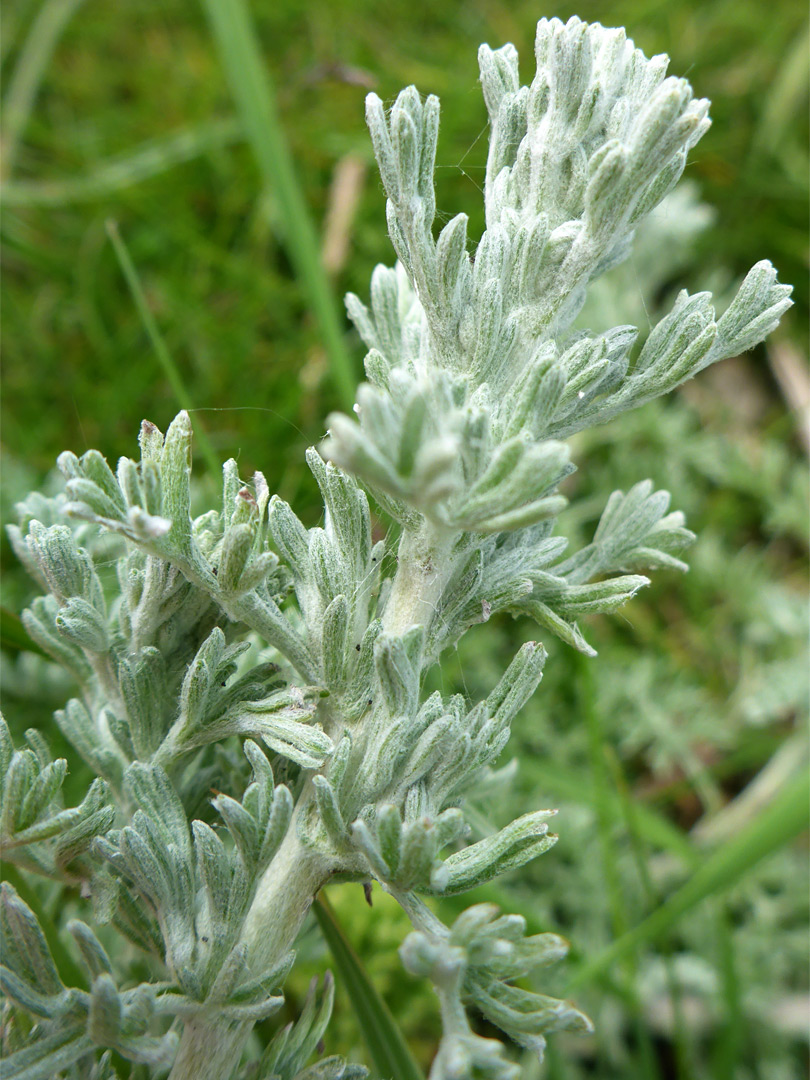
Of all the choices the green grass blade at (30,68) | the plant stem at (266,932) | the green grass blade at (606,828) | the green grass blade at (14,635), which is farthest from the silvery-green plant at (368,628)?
the green grass blade at (30,68)

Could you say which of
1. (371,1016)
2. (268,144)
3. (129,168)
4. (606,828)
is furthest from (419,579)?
(129,168)

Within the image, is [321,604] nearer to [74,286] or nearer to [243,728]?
[243,728]

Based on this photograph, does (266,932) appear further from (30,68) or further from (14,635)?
(30,68)

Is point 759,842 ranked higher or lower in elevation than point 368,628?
lower

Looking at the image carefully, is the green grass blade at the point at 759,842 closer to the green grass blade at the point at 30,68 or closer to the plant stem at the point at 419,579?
the plant stem at the point at 419,579

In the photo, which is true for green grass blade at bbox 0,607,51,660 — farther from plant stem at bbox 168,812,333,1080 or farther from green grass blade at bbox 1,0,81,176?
green grass blade at bbox 1,0,81,176
